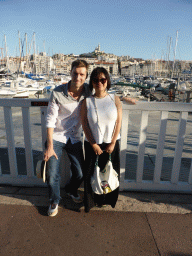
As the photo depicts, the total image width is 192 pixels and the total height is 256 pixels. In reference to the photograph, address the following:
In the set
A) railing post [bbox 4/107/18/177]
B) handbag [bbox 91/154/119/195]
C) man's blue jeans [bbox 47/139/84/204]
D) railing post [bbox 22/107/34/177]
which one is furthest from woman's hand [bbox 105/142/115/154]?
railing post [bbox 4/107/18/177]

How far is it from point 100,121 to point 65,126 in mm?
450

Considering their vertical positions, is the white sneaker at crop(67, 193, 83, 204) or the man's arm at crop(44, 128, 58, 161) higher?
the man's arm at crop(44, 128, 58, 161)

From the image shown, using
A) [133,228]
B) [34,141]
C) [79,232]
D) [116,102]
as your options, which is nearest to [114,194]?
[133,228]

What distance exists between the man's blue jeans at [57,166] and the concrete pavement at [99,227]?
254mm

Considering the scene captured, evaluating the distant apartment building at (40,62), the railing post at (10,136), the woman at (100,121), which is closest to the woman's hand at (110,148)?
the woman at (100,121)

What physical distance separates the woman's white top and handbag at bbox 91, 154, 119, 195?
11.1 inches

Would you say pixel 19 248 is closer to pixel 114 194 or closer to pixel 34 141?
pixel 114 194

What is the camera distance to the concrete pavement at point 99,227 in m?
1.81

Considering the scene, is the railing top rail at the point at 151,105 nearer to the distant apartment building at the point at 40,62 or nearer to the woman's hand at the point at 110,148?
the woman's hand at the point at 110,148

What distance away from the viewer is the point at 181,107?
2.35 meters

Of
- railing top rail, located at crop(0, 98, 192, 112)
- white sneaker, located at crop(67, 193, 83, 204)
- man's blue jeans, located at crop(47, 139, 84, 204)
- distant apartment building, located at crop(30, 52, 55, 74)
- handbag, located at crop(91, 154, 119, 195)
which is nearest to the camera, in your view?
handbag, located at crop(91, 154, 119, 195)

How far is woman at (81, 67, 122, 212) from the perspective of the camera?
1.97m

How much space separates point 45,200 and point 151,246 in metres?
1.33

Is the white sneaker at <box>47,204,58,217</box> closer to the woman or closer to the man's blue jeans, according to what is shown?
the man's blue jeans
